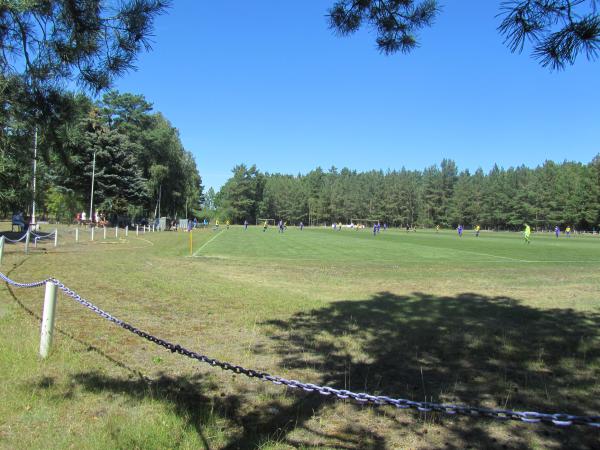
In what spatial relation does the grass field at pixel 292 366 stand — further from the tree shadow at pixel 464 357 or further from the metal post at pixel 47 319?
the metal post at pixel 47 319

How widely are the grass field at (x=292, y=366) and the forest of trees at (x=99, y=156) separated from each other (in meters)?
2.53

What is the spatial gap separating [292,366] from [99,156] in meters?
58.6

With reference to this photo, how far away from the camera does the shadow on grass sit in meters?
4.14

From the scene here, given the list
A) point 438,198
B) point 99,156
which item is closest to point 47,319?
point 99,156

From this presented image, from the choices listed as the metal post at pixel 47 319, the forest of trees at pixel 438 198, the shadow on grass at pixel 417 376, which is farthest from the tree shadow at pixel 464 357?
the forest of trees at pixel 438 198

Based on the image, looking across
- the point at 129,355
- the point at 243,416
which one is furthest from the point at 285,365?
the point at 129,355

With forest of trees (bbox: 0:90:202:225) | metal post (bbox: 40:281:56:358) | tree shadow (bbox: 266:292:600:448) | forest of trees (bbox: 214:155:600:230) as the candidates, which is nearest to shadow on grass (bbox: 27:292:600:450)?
tree shadow (bbox: 266:292:600:448)

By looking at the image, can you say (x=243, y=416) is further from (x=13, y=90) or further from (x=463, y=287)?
(x=463, y=287)

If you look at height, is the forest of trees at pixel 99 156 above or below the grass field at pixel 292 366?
above

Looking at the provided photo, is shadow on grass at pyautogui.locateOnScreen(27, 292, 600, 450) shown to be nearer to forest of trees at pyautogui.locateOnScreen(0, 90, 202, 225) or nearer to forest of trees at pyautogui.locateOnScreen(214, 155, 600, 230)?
forest of trees at pyautogui.locateOnScreen(0, 90, 202, 225)

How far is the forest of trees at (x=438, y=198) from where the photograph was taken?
118 m

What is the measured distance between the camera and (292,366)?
5.96 m

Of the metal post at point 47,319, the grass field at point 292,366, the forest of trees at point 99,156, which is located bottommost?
the grass field at point 292,366

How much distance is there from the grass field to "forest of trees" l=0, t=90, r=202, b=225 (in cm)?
253
